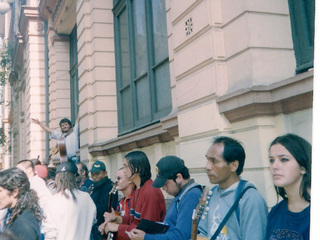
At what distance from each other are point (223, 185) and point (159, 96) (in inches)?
180

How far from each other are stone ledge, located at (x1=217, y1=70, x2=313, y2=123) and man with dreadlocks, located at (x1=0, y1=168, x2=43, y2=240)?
232 cm

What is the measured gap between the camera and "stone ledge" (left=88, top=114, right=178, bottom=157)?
570 cm

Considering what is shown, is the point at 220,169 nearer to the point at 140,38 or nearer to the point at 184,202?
the point at 184,202

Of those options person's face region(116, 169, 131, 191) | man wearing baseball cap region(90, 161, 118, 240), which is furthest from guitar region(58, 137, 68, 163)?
person's face region(116, 169, 131, 191)

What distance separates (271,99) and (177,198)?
1.50 m

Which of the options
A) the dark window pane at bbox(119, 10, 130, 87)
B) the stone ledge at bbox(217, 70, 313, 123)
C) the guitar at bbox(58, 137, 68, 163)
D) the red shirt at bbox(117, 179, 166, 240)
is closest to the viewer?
the stone ledge at bbox(217, 70, 313, 123)

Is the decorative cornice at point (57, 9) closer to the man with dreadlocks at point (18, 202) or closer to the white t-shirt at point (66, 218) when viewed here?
the white t-shirt at point (66, 218)

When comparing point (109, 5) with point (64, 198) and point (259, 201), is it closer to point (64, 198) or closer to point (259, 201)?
point (64, 198)

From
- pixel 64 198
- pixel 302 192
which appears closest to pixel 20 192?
pixel 64 198

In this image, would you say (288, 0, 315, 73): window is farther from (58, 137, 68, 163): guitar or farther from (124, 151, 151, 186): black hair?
(58, 137, 68, 163): guitar

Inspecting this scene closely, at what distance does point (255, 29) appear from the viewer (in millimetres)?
4184

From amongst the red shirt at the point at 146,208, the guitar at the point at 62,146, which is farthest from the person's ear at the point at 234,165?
the guitar at the point at 62,146

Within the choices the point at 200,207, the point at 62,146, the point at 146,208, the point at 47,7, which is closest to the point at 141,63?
the point at 62,146

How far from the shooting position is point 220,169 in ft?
9.35
